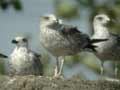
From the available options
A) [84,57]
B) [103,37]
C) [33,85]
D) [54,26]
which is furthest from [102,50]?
[84,57]

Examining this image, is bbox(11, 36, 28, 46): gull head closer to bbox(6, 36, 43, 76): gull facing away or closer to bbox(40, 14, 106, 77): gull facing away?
bbox(6, 36, 43, 76): gull facing away

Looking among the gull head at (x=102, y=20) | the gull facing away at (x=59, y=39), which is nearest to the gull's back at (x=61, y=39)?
the gull facing away at (x=59, y=39)

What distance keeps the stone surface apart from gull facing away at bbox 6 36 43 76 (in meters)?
0.77

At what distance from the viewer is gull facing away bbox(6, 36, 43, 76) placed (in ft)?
44.0

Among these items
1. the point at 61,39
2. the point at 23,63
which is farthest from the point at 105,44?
the point at 23,63

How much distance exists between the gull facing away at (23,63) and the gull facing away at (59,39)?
0.36 meters

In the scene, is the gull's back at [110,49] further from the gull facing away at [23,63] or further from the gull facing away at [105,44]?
the gull facing away at [23,63]

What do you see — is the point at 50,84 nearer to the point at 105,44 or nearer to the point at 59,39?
the point at 59,39

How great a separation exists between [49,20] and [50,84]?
1.32 metres

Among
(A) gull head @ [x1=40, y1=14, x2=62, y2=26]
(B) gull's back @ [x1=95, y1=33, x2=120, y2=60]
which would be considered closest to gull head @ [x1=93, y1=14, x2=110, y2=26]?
(B) gull's back @ [x1=95, y1=33, x2=120, y2=60]

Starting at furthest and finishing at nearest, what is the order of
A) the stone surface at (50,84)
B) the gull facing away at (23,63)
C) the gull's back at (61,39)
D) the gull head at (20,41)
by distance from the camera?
the gull head at (20,41)
the gull facing away at (23,63)
the gull's back at (61,39)
the stone surface at (50,84)

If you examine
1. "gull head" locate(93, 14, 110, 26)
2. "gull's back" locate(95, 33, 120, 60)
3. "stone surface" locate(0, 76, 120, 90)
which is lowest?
"stone surface" locate(0, 76, 120, 90)

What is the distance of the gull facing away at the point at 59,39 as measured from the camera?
13125mm

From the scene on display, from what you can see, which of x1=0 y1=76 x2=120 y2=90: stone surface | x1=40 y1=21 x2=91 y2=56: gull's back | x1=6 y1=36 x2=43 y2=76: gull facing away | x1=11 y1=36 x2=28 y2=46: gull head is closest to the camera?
x1=0 y1=76 x2=120 y2=90: stone surface
